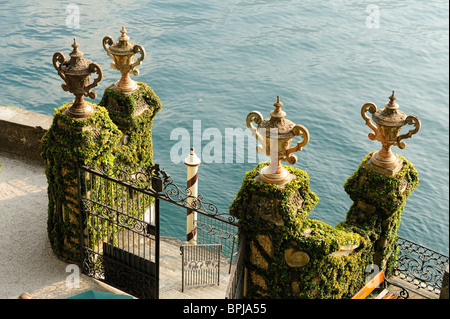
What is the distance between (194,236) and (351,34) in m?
37.2

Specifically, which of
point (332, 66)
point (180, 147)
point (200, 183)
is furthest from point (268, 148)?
point (332, 66)

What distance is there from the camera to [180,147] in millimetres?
32375

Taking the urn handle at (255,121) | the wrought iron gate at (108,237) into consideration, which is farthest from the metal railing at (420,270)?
the urn handle at (255,121)

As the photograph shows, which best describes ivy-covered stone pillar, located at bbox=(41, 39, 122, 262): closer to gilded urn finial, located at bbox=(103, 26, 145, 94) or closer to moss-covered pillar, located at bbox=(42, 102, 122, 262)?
moss-covered pillar, located at bbox=(42, 102, 122, 262)

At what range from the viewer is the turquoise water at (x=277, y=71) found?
3020 centimetres

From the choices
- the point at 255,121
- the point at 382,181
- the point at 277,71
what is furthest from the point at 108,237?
the point at 277,71

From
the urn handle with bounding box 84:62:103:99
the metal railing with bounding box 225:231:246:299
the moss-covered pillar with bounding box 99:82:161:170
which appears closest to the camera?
the metal railing with bounding box 225:231:246:299

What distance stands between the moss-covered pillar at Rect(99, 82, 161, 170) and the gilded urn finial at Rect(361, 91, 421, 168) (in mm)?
6423

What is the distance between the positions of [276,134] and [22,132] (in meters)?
10.6

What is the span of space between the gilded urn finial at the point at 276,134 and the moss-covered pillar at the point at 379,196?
2.54m

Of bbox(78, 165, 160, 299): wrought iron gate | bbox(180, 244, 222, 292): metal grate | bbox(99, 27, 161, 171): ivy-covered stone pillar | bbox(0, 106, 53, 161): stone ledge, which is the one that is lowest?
bbox(180, 244, 222, 292): metal grate

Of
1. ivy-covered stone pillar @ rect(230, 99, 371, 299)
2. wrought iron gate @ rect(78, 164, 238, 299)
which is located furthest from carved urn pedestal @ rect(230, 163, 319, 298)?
wrought iron gate @ rect(78, 164, 238, 299)

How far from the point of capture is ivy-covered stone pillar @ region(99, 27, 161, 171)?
15461mm

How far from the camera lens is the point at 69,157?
13781 millimetres
